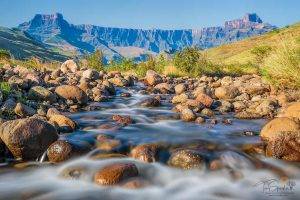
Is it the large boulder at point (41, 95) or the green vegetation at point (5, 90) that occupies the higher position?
the green vegetation at point (5, 90)

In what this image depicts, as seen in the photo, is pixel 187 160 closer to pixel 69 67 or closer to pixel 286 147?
pixel 286 147

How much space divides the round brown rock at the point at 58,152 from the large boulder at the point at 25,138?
301 mm

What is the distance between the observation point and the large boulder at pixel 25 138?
11.9 meters

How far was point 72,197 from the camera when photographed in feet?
32.6

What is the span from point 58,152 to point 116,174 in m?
2.40

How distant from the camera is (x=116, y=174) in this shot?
1029 cm

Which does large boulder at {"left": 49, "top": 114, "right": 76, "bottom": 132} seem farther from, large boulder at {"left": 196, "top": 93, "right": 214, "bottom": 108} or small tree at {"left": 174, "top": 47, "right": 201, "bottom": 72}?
small tree at {"left": 174, "top": 47, "right": 201, "bottom": 72}

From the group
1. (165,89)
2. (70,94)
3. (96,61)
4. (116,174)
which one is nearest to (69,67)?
(96,61)

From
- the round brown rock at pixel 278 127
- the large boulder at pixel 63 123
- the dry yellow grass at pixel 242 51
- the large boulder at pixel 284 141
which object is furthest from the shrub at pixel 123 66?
the large boulder at pixel 284 141

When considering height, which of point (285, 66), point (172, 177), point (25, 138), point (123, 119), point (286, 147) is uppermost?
point (285, 66)

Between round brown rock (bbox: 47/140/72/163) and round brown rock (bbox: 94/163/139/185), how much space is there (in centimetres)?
155

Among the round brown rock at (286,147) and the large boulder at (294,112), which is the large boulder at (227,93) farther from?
the round brown rock at (286,147)

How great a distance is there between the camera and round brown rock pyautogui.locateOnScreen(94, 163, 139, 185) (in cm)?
1025

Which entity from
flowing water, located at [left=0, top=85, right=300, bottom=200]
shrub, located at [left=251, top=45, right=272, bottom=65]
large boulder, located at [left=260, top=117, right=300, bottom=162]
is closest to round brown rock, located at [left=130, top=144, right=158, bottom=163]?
flowing water, located at [left=0, top=85, right=300, bottom=200]
